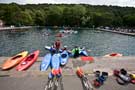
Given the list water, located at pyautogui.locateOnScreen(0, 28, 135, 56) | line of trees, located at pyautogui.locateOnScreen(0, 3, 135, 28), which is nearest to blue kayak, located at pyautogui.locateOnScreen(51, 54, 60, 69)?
water, located at pyautogui.locateOnScreen(0, 28, 135, 56)

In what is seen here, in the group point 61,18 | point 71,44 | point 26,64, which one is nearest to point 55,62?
point 26,64

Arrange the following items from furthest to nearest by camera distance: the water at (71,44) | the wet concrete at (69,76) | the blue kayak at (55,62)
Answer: the water at (71,44) → the blue kayak at (55,62) → the wet concrete at (69,76)

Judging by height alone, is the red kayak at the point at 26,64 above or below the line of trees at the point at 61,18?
above

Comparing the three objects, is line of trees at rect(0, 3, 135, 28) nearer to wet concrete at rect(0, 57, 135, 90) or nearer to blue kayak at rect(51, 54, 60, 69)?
blue kayak at rect(51, 54, 60, 69)

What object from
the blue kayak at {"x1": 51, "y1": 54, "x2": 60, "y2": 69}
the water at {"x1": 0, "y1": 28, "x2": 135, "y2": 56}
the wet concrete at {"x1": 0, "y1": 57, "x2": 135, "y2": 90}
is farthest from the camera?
the water at {"x1": 0, "y1": 28, "x2": 135, "y2": 56}

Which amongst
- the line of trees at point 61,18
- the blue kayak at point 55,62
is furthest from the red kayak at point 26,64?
the line of trees at point 61,18

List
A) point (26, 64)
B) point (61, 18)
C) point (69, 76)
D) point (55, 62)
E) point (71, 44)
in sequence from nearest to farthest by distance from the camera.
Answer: point (69, 76) < point (26, 64) < point (55, 62) < point (71, 44) < point (61, 18)

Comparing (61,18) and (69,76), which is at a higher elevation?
(69,76)

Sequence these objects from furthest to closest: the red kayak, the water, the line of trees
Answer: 1. the line of trees
2. the water
3. the red kayak

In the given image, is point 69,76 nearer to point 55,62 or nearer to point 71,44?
point 55,62

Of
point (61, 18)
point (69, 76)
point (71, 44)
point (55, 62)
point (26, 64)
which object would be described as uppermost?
point (26, 64)

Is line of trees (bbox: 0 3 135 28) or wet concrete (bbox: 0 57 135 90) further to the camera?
line of trees (bbox: 0 3 135 28)

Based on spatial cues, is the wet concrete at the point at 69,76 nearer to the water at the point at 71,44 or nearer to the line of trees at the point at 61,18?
the water at the point at 71,44

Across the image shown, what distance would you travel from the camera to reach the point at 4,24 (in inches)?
5236
